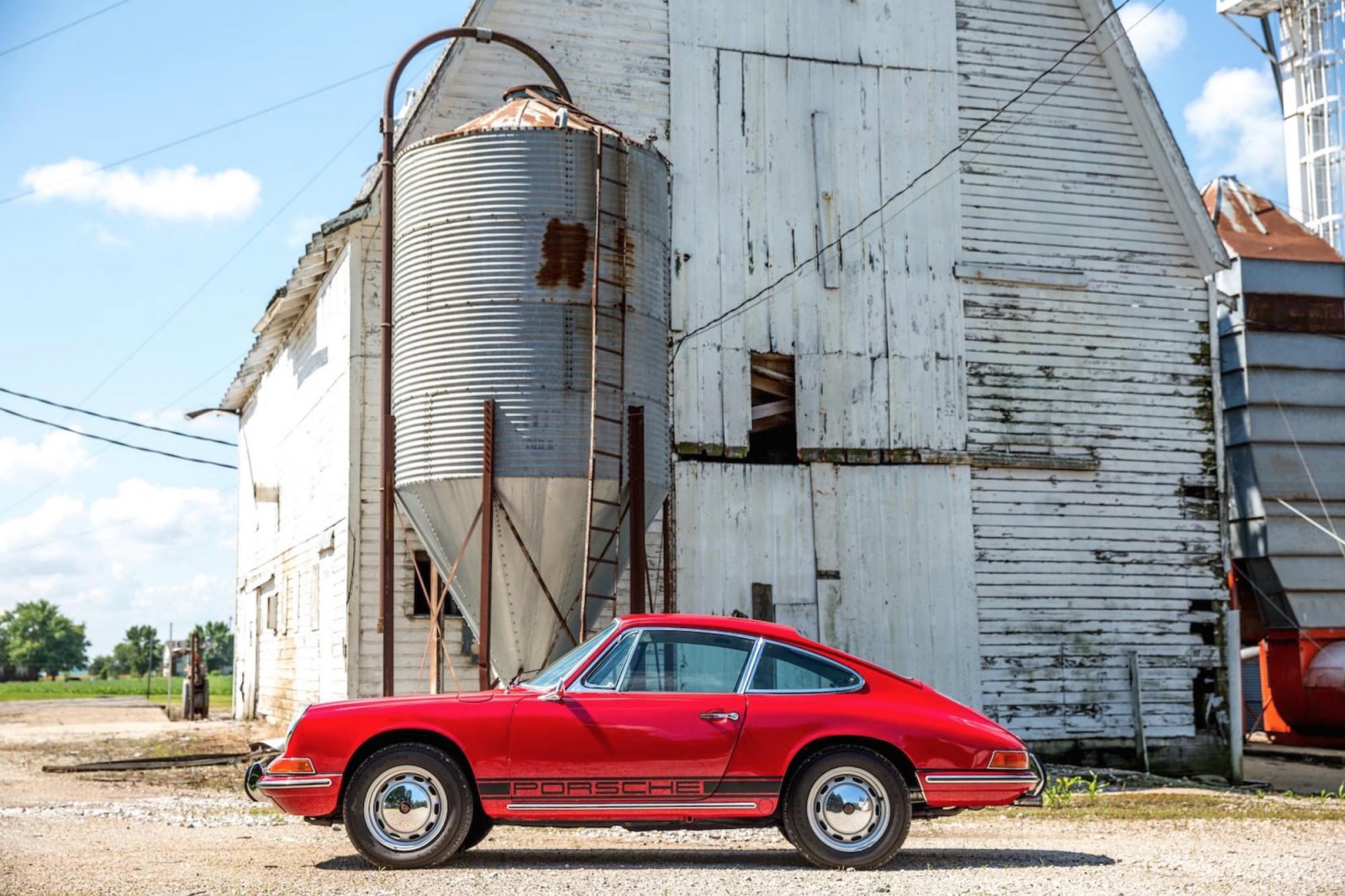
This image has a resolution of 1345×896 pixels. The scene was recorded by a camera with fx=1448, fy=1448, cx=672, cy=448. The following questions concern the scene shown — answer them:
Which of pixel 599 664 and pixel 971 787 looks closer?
pixel 971 787

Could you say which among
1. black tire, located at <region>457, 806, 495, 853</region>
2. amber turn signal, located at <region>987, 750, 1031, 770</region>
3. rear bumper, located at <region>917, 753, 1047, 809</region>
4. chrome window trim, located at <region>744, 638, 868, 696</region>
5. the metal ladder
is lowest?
black tire, located at <region>457, 806, 495, 853</region>

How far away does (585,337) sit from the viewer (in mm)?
11648

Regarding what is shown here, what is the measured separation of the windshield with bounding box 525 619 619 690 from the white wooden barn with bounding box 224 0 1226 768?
7332mm

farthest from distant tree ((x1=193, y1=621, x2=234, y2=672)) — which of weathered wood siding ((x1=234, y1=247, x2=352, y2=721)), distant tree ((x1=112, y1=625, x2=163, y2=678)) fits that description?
weathered wood siding ((x1=234, y1=247, x2=352, y2=721))

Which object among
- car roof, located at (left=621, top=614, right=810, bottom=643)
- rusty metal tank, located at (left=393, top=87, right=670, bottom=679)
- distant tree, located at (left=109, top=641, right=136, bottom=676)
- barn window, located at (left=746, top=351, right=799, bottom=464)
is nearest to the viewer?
car roof, located at (left=621, top=614, right=810, bottom=643)

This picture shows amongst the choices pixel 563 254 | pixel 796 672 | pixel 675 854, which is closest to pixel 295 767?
pixel 675 854

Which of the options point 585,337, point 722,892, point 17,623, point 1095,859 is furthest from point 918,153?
point 17,623

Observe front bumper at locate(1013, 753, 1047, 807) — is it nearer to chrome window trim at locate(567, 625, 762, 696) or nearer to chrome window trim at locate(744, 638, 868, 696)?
chrome window trim at locate(744, 638, 868, 696)

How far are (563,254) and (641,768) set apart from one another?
17.4 ft

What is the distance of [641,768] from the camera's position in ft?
24.6

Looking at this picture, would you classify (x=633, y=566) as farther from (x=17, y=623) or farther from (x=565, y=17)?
(x=17, y=623)

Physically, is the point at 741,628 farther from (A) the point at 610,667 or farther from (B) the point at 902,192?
(B) the point at 902,192

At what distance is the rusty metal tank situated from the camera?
11391 millimetres

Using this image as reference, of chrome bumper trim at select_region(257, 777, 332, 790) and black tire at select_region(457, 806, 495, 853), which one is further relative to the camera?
black tire at select_region(457, 806, 495, 853)
